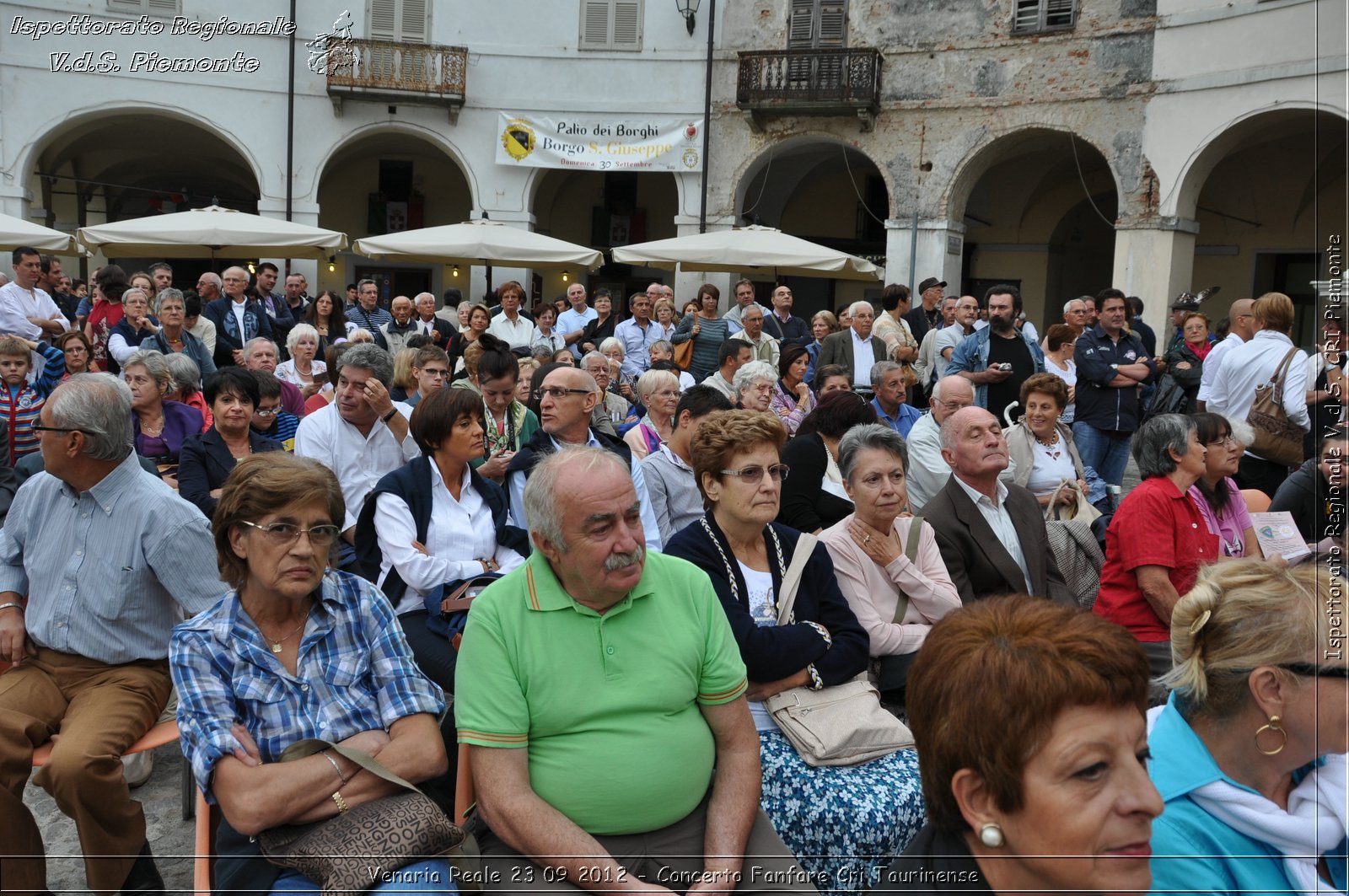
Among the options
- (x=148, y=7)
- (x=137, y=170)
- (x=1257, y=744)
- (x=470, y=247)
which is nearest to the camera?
(x=1257, y=744)

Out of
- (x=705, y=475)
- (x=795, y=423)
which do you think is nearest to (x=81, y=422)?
(x=705, y=475)

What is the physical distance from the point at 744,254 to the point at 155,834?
11.2 metres

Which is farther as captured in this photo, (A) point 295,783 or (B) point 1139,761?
(A) point 295,783

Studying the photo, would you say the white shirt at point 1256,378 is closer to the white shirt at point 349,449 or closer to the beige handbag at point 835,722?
the beige handbag at point 835,722

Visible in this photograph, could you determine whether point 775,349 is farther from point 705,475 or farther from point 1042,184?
point 1042,184

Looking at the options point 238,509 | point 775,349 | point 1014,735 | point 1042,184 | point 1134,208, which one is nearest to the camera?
point 1014,735

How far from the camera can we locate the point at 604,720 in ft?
8.60

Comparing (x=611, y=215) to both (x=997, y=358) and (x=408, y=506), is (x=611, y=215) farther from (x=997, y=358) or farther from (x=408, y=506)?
(x=408, y=506)

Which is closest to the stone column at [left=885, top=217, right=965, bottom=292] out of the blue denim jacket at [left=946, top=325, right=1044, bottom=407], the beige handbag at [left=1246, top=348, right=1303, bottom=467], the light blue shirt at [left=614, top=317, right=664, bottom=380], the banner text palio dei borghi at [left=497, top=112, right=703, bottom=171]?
the banner text palio dei borghi at [left=497, top=112, right=703, bottom=171]

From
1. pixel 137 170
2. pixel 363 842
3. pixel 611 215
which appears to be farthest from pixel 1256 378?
pixel 137 170

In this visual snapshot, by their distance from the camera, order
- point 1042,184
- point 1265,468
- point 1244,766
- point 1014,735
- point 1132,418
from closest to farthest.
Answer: point 1014,735, point 1244,766, point 1265,468, point 1132,418, point 1042,184

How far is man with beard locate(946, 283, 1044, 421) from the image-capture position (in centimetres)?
842

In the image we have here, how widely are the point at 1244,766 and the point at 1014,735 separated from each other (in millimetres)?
714

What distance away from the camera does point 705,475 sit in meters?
3.67
